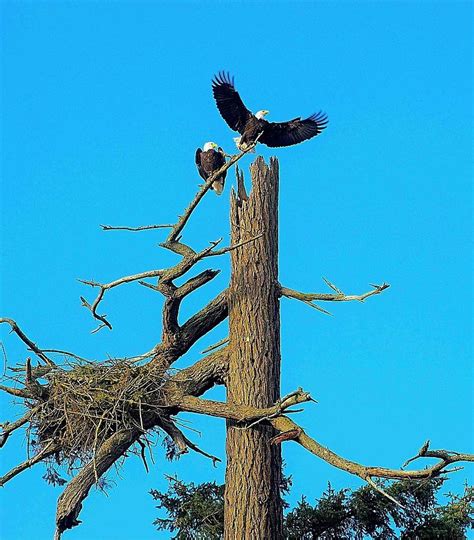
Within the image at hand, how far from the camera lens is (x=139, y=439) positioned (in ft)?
26.9

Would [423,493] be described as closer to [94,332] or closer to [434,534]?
[434,534]

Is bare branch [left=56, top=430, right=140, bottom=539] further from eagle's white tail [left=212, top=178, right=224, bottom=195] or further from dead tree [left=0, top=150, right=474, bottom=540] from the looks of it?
eagle's white tail [left=212, top=178, right=224, bottom=195]

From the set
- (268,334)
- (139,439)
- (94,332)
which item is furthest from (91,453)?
(268,334)

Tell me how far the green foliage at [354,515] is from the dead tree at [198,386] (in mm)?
1086

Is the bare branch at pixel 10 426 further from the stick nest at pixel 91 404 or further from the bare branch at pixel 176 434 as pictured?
the bare branch at pixel 176 434

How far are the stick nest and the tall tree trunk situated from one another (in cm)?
69

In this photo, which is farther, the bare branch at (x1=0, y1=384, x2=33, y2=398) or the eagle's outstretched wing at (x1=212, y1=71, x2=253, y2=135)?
the eagle's outstretched wing at (x1=212, y1=71, x2=253, y2=135)

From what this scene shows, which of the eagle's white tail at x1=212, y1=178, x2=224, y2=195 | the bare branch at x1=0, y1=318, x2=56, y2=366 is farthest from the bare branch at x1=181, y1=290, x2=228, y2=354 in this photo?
the eagle's white tail at x1=212, y1=178, x2=224, y2=195

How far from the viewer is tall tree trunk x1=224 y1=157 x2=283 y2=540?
7.89m

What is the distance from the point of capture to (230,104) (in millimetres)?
10320

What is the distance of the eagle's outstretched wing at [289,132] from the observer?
10.4 meters

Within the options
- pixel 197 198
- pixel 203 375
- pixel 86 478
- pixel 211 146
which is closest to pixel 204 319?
pixel 203 375

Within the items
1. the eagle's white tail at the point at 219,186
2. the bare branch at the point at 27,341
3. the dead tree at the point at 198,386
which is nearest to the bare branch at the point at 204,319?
the dead tree at the point at 198,386

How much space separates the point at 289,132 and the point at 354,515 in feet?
12.4
